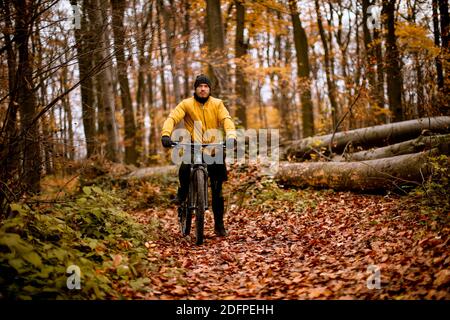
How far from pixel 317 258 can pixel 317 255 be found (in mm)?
181

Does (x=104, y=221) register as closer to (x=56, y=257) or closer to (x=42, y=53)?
(x=56, y=257)

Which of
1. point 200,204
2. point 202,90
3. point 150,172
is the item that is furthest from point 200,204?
point 150,172

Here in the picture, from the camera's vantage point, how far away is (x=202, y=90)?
6.20 meters

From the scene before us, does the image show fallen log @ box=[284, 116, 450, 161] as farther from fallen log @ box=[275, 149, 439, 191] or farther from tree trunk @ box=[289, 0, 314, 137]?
tree trunk @ box=[289, 0, 314, 137]

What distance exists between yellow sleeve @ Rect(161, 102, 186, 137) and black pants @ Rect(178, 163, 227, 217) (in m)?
0.72

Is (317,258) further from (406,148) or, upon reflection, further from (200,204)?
(406,148)

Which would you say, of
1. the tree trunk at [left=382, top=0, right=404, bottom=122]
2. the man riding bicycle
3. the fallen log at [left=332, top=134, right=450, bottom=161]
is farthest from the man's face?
the tree trunk at [left=382, top=0, right=404, bottom=122]

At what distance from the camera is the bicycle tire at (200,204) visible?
590 centimetres

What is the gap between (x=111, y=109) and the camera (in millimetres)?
12375

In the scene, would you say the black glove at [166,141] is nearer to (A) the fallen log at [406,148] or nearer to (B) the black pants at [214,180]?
(B) the black pants at [214,180]
